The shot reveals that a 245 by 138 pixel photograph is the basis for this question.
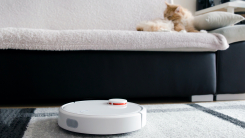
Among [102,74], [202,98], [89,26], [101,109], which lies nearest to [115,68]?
[102,74]

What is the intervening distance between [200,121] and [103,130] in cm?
33

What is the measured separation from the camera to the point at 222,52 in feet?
3.33

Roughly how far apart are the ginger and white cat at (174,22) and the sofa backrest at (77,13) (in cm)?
26

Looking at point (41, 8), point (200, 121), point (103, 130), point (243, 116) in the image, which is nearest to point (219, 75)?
point (243, 116)

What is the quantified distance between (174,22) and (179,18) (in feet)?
0.13

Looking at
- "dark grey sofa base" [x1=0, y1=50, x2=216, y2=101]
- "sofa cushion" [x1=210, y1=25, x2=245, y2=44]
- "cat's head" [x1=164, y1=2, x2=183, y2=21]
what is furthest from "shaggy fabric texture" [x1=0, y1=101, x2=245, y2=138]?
"cat's head" [x1=164, y1=2, x2=183, y2=21]

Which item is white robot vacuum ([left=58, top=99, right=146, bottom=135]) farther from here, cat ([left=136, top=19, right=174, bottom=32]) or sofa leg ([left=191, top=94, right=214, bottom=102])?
cat ([left=136, top=19, right=174, bottom=32])

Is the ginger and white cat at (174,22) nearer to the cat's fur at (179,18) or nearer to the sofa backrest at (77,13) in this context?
the cat's fur at (179,18)

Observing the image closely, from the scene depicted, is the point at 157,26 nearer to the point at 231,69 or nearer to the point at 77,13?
the point at 231,69

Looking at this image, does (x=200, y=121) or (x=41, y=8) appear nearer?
(x=200, y=121)

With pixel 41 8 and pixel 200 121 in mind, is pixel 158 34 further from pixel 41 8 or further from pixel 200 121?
pixel 41 8

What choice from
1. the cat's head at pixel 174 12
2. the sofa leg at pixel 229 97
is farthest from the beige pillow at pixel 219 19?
the sofa leg at pixel 229 97

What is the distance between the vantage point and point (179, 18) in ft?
4.20

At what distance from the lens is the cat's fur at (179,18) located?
124 centimetres
